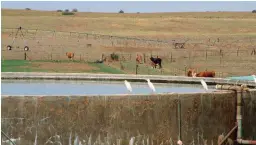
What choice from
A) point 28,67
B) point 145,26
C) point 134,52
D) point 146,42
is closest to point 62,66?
point 28,67

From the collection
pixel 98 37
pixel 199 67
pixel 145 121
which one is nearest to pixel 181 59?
pixel 199 67

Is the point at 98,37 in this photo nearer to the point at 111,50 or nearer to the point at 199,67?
the point at 111,50

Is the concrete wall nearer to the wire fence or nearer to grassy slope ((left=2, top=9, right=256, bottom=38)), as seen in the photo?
the wire fence

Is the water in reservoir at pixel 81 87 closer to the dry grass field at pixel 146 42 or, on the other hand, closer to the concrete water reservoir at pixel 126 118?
the concrete water reservoir at pixel 126 118

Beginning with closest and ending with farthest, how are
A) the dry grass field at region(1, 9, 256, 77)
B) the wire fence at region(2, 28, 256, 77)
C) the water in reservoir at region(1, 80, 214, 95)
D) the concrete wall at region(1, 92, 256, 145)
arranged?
the concrete wall at region(1, 92, 256, 145)
the water in reservoir at region(1, 80, 214, 95)
the wire fence at region(2, 28, 256, 77)
the dry grass field at region(1, 9, 256, 77)

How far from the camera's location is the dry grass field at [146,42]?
137 feet

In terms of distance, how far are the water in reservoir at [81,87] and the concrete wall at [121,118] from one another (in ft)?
9.09

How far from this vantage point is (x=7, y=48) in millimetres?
45031

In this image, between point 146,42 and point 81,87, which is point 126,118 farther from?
point 146,42

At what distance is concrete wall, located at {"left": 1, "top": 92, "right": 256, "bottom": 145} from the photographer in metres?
15.6

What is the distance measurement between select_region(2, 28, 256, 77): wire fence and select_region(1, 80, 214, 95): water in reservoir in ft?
48.9

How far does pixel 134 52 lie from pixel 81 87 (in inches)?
1087

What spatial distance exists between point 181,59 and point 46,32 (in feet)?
59.3

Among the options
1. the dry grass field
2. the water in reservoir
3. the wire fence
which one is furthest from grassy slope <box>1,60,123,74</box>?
the water in reservoir
